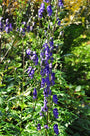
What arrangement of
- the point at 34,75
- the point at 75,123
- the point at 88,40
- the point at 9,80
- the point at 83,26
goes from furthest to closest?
the point at 83,26, the point at 88,40, the point at 9,80, the point at 75,123, the point at 34,75

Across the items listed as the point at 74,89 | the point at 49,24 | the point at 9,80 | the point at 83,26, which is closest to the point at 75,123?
the point at 74,89

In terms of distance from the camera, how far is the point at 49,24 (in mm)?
2344

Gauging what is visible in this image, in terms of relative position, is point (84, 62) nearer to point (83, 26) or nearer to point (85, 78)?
point (85, 78)

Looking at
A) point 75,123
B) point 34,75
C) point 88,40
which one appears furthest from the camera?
point 88,40

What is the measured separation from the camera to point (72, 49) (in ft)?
16.6

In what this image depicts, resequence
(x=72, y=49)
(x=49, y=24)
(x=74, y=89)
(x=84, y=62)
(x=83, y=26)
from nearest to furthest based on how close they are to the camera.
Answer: (x=49, y=24) < (x=74, y=89) < (x=84, y=62) < (x=72, y=49) < (x=83, y=26)

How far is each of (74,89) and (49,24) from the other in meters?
2.35

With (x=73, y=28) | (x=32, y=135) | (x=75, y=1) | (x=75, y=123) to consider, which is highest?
(x=75, y=1)

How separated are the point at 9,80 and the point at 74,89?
161cm

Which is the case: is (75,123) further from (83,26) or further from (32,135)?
(83,26)

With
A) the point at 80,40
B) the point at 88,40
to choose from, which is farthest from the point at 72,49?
the point at 88,40

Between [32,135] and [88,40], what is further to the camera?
[88,40]

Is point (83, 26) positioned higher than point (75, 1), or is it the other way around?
point (75, 1)

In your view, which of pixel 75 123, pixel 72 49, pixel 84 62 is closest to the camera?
pixel 75 123
